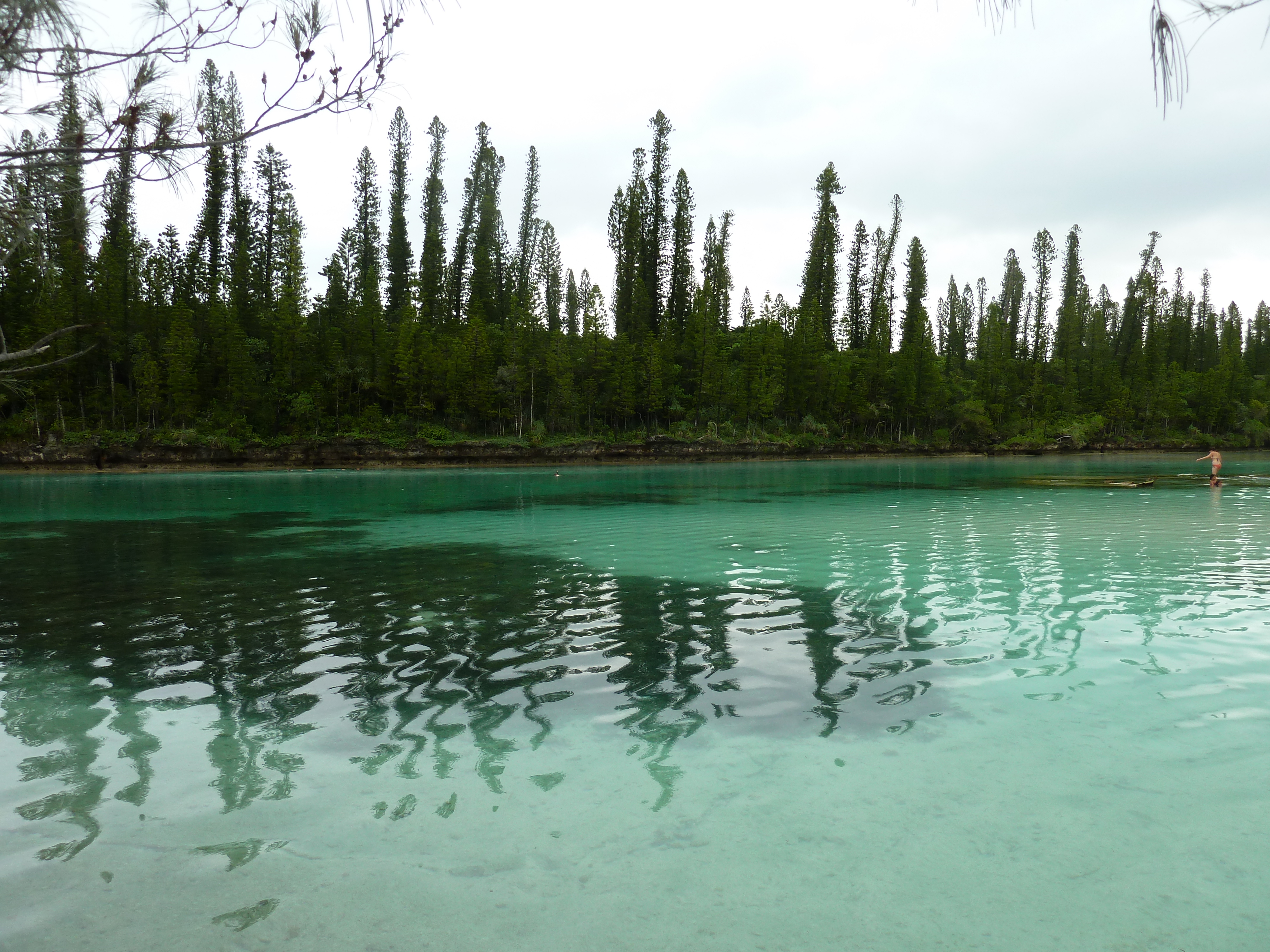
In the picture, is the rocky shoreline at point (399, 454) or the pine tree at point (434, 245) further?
the pine tree at point (434, 245)

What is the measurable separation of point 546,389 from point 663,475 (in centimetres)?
1982

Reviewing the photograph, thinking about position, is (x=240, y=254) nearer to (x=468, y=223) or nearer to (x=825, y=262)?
(x=468, y=223)

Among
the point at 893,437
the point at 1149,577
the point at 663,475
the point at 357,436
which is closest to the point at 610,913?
the point at 1149,577

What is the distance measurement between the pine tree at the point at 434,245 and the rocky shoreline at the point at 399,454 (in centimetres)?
1454

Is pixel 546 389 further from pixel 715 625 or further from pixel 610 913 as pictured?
pixel 610 913

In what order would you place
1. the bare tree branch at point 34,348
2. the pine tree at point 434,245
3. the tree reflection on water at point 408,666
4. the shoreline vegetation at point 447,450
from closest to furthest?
1. the bare tree branch at point 34,348
2. the tree reflection on water at point 408,666
3. the shoreline vegetation at point 447,450
4. the pine tree at point 434,245

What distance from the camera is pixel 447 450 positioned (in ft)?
157

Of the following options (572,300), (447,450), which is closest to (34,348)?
(447,450)

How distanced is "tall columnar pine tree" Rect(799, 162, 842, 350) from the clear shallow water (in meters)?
59.4

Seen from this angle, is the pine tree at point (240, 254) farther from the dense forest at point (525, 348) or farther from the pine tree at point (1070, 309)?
the pine tree at point (1070, 309)

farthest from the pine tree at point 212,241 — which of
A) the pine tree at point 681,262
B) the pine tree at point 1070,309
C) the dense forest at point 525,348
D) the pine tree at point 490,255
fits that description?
the pine tree at point 1070,309

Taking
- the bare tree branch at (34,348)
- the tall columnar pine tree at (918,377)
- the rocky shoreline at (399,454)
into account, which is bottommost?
the rocky shoreline at (399,454)

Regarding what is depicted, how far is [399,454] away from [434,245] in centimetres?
2191

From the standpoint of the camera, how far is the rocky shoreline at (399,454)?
41.0 m
